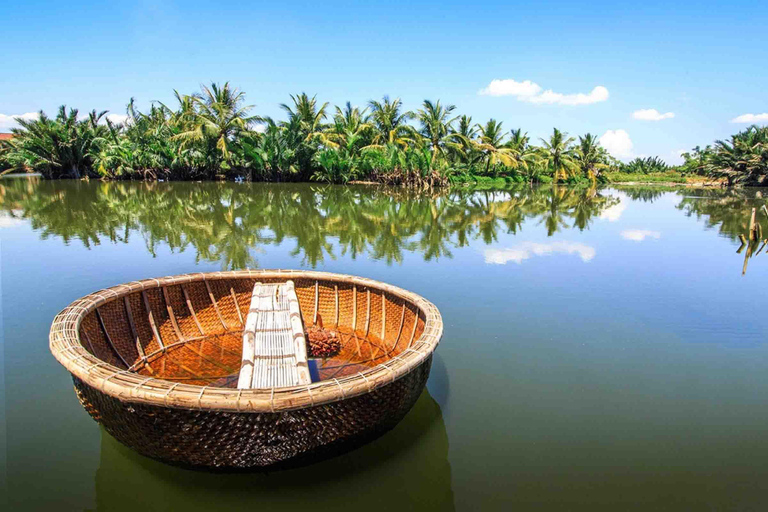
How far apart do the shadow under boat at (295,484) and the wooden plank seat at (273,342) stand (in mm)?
465

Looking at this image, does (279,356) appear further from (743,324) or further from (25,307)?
(743,324)

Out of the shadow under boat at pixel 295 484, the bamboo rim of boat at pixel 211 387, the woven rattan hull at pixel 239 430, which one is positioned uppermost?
the bamboo rim of boat at pixel 211 387

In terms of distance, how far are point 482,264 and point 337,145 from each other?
18.8m

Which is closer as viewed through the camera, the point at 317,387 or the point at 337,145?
the point at 317,387

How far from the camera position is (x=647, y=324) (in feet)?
14.7

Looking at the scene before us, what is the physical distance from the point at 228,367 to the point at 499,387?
2.01 metres

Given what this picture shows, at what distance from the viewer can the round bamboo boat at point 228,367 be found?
198 cm

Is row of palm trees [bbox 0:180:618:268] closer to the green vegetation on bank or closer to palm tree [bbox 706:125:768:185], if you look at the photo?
the green vegetation on bank

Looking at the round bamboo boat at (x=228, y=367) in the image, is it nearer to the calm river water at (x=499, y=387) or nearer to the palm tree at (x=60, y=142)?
the calm river water at (x=499, y=387)

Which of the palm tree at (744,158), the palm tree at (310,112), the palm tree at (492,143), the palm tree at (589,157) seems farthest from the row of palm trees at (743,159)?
the palm tree at (310,112)

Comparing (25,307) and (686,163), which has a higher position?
(686,163)

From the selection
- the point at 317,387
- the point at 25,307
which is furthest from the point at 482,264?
the point at 25,307

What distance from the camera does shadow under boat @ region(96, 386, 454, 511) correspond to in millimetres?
2094

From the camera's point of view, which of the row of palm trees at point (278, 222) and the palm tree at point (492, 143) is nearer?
the row of palm trees at point (278, 222)
